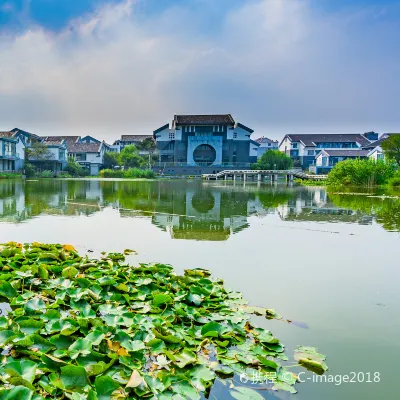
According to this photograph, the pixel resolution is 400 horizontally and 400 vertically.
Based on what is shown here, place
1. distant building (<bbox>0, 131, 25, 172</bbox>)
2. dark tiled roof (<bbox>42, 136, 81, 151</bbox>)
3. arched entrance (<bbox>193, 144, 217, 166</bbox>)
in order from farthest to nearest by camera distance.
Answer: dark tiled roof (<bbox>42, 136, 81, 151</bbox>) → arched entrance (<bbox>193, 144, 217, 166</bbox>) → distant building (<bbox>0, 131, 25, 172</bbox>)

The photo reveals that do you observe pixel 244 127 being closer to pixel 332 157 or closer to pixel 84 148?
pixel 332 157

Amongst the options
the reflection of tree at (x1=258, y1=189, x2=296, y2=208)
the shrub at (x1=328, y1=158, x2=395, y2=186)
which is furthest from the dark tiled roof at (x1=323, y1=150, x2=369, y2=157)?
the reflection of tree at (x1=258, y1=189, x2=296, y2=208)

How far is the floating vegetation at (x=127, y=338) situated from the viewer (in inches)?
77.5

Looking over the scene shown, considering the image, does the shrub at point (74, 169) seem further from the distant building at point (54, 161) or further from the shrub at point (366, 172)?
the shrub at point (366, 172)

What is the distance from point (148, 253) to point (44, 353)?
2.99 meters

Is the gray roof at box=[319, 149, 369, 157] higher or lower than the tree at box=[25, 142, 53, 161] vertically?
higher

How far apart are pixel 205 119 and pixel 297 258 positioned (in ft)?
171

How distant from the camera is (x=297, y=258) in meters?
5.11

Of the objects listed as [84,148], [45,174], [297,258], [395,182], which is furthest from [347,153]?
[297,258]

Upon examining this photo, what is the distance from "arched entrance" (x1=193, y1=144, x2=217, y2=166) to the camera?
5490 centimetres

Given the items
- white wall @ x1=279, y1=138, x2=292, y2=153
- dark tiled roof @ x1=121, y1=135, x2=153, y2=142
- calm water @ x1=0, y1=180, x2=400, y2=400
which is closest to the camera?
calm water @ x1=0, y1=180, x2=400, y2=400

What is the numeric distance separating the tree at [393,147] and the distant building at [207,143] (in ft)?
68.2

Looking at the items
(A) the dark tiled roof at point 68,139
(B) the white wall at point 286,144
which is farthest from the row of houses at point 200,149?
(B) the white wall at point 286,144

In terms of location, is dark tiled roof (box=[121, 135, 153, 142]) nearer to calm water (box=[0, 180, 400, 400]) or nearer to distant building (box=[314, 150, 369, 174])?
distant building (box=[314, 150, 369, 174])
